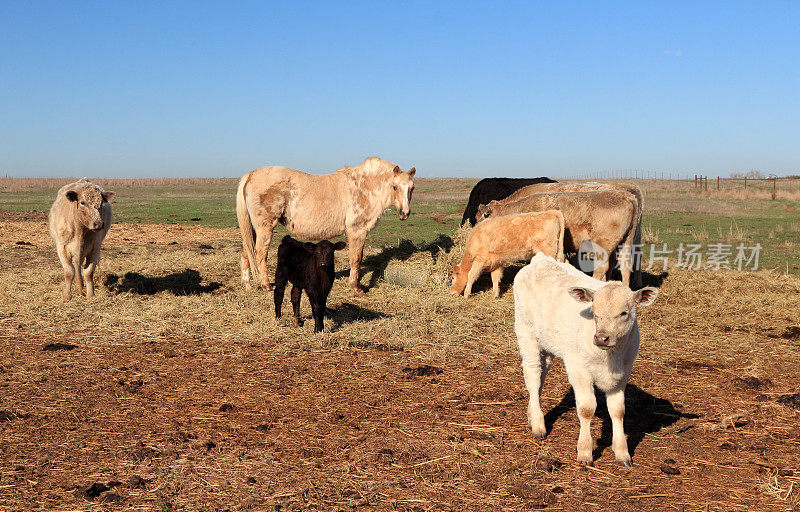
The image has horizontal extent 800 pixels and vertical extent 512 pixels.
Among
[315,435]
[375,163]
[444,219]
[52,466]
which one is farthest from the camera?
[444,219]

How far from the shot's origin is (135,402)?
626 centimetres

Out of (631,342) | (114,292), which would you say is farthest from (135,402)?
(114,292)

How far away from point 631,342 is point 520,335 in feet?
3.35

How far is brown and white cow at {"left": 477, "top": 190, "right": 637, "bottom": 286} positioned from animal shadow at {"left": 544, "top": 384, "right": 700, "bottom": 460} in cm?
535

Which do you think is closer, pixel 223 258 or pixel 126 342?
pixel 126 342

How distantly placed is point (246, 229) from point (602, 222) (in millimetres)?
6841

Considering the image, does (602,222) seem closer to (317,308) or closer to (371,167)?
(371,167)

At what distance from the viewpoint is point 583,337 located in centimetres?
489

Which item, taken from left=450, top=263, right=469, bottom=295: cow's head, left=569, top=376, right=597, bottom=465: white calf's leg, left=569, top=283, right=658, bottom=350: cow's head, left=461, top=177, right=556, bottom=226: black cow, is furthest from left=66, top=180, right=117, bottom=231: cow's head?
left=461, top=177, right=556, bottom=226: black cow

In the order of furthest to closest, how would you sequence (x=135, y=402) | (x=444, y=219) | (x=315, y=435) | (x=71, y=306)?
(x=444, y=219) → (x=71, y=306) → (x=135, y=402) → (x=315, y=435)

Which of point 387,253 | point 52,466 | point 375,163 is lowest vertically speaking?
point 52,466

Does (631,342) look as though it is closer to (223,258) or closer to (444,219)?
(223,258)

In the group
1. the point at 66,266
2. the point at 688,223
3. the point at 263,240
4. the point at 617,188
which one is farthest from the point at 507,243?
the point at 688,223

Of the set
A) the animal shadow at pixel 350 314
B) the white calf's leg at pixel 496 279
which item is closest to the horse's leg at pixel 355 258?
the animal shadow at pixel 350 314
